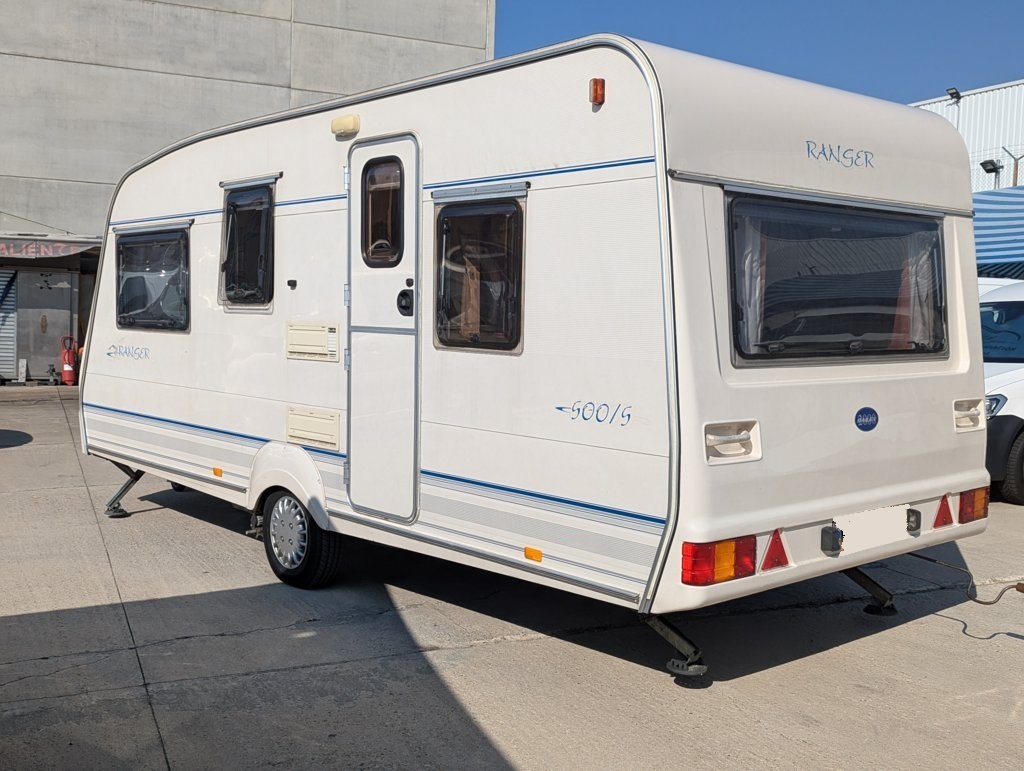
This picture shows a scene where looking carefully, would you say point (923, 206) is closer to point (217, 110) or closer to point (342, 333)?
point (342, 333)

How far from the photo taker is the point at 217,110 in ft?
70.9

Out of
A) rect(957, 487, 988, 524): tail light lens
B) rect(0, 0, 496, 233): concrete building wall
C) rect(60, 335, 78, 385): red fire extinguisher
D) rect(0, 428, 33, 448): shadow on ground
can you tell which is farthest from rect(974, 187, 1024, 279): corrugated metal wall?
rect(60, 335, 78, 385): red fire extinguisher

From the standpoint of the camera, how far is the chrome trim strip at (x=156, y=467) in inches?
271

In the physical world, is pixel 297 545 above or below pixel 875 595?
above

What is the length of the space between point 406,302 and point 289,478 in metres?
1.45

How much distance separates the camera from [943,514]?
5.30 meters

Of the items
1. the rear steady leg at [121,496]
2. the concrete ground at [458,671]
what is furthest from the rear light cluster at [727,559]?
the rear steady leg at [121,496]

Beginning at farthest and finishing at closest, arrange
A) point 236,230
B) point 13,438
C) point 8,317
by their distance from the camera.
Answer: point 8,317 < point 13,438 < point 236,230

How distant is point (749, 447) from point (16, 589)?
14.3ft

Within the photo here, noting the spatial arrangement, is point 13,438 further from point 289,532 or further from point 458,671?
point 458,671

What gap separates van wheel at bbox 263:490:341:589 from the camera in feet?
20.5

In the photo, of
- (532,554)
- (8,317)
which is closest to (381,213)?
(532,554)

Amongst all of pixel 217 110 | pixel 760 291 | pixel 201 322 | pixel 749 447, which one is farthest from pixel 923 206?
pixel 217 110

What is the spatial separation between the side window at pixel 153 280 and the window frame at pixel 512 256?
2.61 meters
